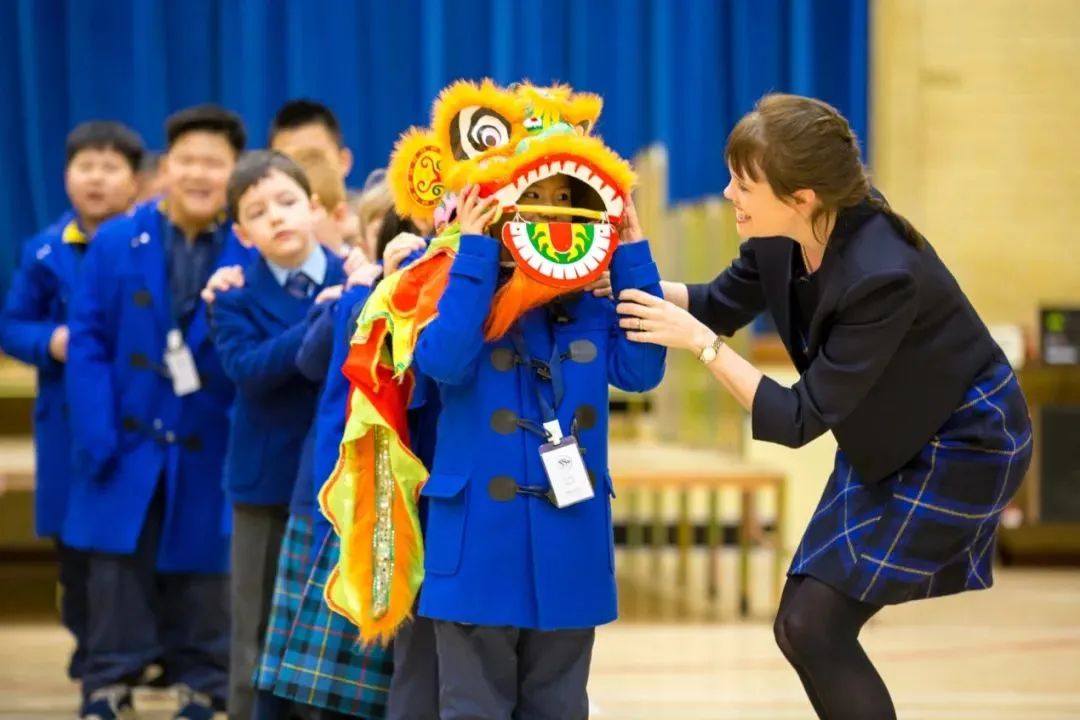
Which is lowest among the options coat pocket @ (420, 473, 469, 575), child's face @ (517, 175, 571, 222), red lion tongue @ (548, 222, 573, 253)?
coat pocket @ (420, 473, 469, 575)

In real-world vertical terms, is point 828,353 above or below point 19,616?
above

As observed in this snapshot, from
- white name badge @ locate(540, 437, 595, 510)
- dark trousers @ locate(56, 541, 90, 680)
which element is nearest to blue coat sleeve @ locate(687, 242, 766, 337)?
white name badge @ locate(540, 437, 595, 510)

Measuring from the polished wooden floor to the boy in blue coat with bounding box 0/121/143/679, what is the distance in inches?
22.2

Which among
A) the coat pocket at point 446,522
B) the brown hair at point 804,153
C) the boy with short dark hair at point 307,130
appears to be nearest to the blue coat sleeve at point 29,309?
the boy with short dark hair at point 307,130

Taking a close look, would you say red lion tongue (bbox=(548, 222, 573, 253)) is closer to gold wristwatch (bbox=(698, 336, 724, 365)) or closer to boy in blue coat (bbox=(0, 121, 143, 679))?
gold wristwatch (bbox=(698, 336, 724, 365))

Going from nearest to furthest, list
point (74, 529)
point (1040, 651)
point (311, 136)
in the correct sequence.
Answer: point (74, 529) < point (311, 136) < point (1040, 651)

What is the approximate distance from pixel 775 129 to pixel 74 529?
2.24m

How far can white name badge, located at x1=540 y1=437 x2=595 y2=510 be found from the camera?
273 centimetres

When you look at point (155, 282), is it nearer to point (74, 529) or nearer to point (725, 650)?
point (74, 529)

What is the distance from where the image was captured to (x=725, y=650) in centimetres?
528

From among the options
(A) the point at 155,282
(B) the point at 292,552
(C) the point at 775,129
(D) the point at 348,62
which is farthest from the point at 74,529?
(D) the point at 348,62

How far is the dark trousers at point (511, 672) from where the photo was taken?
277cm

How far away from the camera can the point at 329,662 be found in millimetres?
3258

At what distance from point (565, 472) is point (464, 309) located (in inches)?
12.9
